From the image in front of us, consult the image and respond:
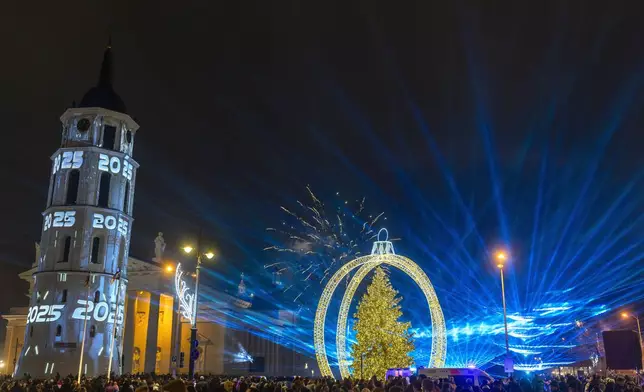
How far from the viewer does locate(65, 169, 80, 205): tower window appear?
188 feet

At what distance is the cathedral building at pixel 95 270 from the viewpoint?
53.1 m

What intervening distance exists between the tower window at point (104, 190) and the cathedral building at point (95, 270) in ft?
0.33

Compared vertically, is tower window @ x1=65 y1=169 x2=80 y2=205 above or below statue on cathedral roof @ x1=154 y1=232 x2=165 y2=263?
above

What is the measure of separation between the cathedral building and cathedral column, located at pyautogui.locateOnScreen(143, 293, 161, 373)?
0.35 ft

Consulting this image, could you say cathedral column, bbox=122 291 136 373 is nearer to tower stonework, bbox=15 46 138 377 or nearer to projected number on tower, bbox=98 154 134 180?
tower stonework, bbox=15 46 138 377

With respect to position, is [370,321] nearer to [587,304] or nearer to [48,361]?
[48,361]

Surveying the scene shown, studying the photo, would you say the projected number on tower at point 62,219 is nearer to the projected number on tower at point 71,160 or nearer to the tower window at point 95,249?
the tower window at point 95,249

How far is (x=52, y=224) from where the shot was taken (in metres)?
56.6

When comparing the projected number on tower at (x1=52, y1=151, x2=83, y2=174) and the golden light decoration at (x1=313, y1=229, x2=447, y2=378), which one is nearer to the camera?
the golden light decoration at (x1=313, y1=229, x2=447, y2=378)

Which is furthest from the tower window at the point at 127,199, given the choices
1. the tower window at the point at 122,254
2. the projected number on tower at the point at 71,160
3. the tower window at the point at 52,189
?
the tower window at the point at 52,189

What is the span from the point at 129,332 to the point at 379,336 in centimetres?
3629

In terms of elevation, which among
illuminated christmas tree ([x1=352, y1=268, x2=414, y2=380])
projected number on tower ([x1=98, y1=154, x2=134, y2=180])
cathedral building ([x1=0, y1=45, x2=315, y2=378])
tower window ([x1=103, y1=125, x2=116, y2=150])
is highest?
tower window ([x1=103, y1=125, x2=116, y2=150])

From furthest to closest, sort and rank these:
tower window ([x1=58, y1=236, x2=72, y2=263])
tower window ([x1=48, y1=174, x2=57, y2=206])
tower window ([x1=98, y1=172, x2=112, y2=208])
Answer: tower window ([x1=48, y1=174, x2=57, y2=206]) → tower window ([x1=98, y1=172, x2=112, y2=208]) → tower window ([x1=58, y1=236, x2=72, y2=263])

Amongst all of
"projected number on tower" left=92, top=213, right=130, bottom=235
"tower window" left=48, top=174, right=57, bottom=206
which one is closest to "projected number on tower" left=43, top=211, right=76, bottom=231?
"tower window" left=48, top=174, right=57, bottom=206
